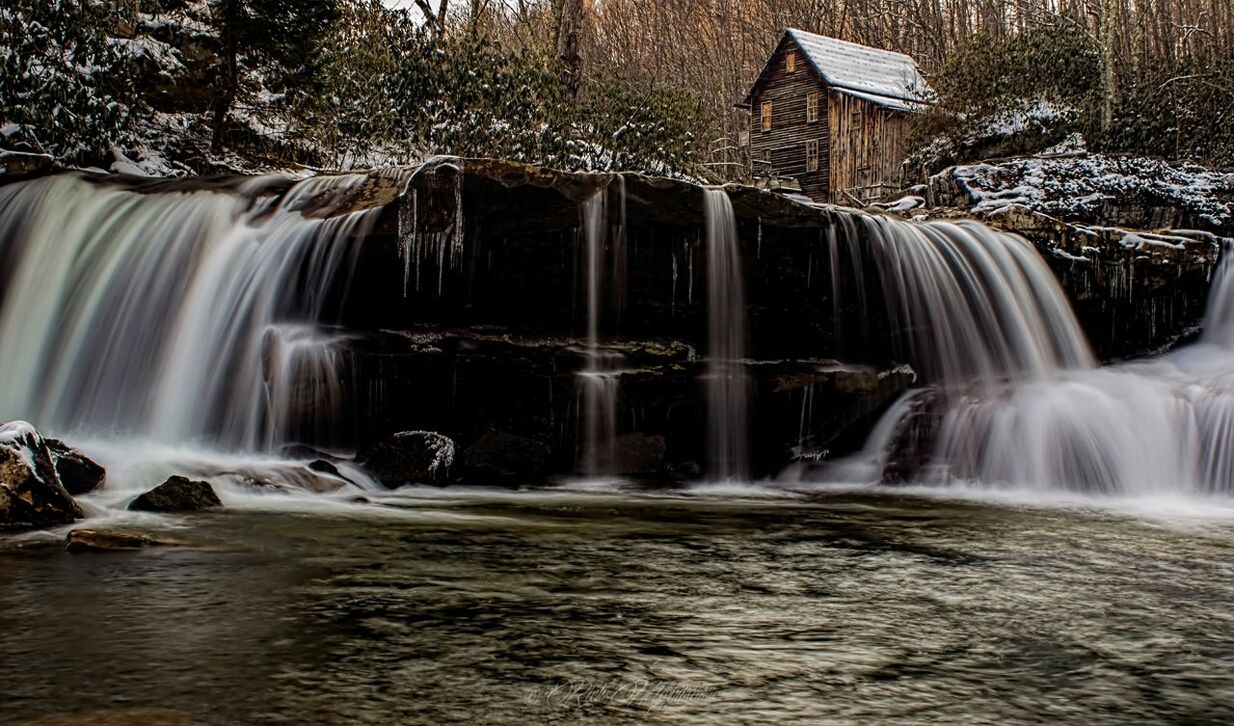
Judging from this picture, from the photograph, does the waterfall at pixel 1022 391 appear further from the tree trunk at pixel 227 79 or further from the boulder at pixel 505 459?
the tree trunk at pixel 227 79

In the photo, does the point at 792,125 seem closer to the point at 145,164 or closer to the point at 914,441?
the point at 145,164

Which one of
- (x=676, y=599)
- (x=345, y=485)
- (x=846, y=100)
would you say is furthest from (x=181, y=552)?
(x=846, y=100)

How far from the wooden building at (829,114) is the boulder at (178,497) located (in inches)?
1168

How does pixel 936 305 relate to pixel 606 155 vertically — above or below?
below

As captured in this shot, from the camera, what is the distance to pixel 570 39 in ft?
68.9

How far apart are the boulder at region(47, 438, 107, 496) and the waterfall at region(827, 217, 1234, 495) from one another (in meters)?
6.23

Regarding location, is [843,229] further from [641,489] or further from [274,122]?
[274,122]

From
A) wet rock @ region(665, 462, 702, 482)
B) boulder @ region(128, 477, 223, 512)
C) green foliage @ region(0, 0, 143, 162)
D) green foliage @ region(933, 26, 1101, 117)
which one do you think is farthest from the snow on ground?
boulder @ region(128, 477, 223, 512)

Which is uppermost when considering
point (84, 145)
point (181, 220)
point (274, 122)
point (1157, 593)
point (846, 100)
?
point (846, 100)

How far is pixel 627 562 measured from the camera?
4777 mm

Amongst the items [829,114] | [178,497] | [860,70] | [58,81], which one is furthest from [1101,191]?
[860,70]

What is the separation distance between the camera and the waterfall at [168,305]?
8688 millimetres

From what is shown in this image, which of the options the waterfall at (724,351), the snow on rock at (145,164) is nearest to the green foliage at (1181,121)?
the waterfall at (724,351)

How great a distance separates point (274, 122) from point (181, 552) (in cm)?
1220
